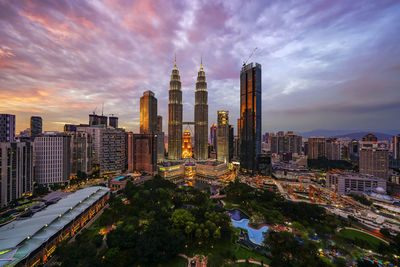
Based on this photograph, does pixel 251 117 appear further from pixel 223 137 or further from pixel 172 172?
pixel 172 172

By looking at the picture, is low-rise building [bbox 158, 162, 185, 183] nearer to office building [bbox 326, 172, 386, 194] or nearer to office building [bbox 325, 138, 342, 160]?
office building [bbox 326, 172, 386, 194]

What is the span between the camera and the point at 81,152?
3223 inches

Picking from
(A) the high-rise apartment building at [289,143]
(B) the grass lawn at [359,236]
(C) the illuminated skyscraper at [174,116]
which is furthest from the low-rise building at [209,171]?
(A) the high-rise apartment building at [289,143]

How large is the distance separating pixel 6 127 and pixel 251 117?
118818 millimetres

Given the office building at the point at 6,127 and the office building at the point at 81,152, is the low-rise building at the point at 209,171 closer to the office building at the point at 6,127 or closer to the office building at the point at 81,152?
the office building at the point at 81,152

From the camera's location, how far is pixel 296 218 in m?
42.2

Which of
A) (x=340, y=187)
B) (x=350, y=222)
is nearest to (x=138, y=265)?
(x=350, y=222)

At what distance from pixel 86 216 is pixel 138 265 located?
80.1 feet

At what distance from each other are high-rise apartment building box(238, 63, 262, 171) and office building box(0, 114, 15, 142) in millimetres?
115900

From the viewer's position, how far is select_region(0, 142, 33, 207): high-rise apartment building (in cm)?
4781

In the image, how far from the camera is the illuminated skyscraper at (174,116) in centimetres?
12388

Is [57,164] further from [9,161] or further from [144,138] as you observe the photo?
[144,138]

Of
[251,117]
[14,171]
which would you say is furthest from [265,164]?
[14,171]

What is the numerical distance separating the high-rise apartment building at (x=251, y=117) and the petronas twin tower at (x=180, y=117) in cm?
3329
